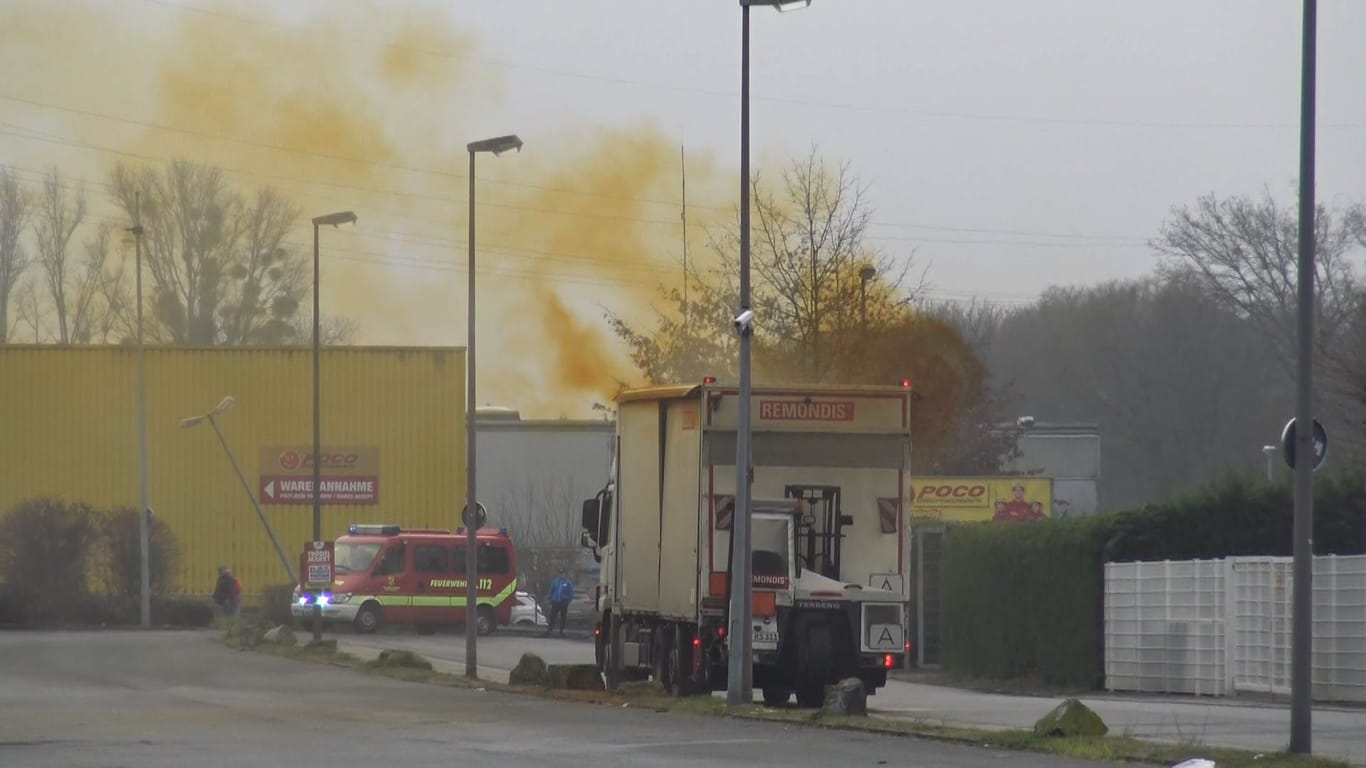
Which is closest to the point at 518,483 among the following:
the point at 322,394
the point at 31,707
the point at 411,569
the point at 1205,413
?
the point at 322,394

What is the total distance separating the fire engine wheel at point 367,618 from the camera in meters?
50.6

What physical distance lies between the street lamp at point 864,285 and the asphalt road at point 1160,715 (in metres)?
11.5

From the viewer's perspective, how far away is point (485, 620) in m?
51.0

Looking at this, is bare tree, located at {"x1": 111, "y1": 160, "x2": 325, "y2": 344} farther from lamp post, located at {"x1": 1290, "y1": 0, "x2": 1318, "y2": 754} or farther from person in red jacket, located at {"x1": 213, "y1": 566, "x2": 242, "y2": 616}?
lamp post, located at {"x1": 1290, "y1": 0, "x2": 1318, "y2": 754}

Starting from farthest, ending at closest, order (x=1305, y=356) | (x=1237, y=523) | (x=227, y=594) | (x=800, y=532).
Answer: (x=227, y=594) < (x=1237, y=523) < (x=800, y=532) < (x=1305, y=356)

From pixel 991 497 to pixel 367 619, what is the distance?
16.4 metres

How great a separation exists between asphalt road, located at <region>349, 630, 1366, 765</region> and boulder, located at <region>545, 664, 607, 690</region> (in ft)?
12.4

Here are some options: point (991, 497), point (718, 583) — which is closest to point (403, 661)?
point (718, 583)

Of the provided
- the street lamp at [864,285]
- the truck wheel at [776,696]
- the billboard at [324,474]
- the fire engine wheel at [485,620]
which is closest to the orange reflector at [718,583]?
the truck wheel at [776,696]

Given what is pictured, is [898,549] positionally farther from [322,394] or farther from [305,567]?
[322,394]

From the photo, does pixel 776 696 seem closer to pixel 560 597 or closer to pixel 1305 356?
pixel 1305 356

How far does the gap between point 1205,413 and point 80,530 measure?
33.1 m

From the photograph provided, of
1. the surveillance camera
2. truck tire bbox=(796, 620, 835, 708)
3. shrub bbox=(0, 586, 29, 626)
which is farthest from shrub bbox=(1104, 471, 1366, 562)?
shrub bbox=(0, 586, 29, 626)

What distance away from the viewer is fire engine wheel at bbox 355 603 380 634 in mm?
50594
